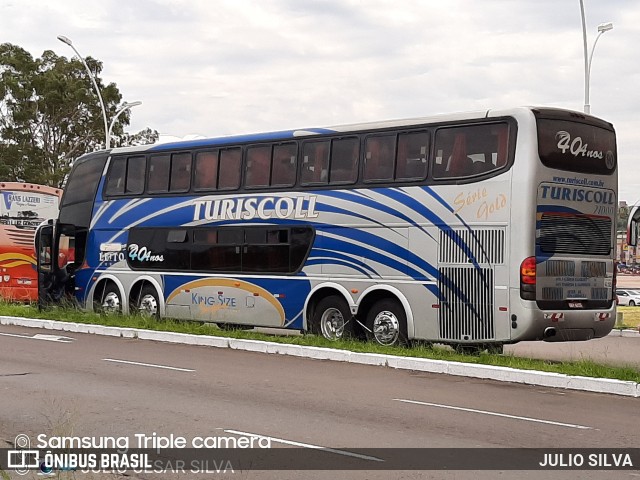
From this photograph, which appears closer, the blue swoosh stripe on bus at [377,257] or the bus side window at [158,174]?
the blue swoosh stripe on bus at [377,257]

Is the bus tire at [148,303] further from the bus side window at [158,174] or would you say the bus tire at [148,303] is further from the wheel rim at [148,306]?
the bus side window at [158,174]

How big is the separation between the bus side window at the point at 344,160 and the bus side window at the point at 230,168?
101 inches

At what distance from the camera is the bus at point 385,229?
16156 millimetres

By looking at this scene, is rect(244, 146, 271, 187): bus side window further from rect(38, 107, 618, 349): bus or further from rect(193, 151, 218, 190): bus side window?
rect(193, 151, 218, 190): bus side window

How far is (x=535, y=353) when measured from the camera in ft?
63.5

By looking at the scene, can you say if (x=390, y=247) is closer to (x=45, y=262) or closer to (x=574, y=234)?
(x=574, y=234)

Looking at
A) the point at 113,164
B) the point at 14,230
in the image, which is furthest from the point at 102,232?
the point at 14,230

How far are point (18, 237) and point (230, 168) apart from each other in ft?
42.1

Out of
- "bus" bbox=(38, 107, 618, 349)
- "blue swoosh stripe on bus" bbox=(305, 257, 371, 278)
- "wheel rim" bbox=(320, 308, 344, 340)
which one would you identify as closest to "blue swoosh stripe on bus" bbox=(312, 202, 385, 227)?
"bus" bbox=(38, 107, 618, 349)

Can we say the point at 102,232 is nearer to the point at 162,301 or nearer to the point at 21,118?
the point at 162,301

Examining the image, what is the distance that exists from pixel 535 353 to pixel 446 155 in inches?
177

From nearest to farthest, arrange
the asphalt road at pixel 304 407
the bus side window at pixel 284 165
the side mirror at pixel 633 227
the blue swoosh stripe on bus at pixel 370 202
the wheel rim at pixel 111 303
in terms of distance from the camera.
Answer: the asphalt road at pixel 304 407, the side mirror at pixel 633 227, the blue swoosh stripe on bus at pixel 370 202, the bus side window at pixel 284 165, the wheel rim at pixel 111 303

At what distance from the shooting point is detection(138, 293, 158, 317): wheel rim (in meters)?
22.6

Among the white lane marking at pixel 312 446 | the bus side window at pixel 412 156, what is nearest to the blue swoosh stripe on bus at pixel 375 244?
the bus side window at pixel 412 156
